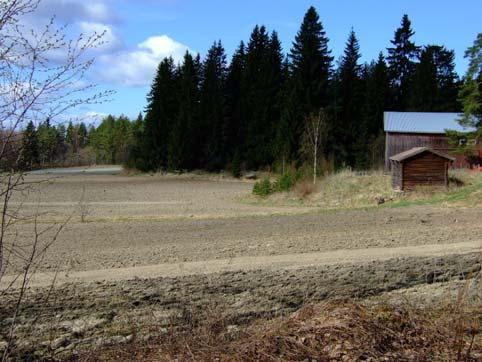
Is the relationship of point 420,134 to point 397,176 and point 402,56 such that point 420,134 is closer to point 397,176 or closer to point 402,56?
point 397,176

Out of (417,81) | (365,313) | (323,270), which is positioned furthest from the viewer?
(417,81)

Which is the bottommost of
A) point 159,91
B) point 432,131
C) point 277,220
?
point 277,220

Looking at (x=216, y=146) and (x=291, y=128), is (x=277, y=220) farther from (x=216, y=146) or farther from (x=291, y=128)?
(x=216, y=146)

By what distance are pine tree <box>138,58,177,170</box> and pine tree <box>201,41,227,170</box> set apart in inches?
211

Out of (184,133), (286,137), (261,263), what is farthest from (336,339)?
(184,133)

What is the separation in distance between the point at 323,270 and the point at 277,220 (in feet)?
34.8

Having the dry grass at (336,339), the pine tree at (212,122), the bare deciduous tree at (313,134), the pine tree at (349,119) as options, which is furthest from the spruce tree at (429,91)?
the dry grass at (336,339)

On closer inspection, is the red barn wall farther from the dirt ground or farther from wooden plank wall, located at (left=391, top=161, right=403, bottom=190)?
the dirt ground

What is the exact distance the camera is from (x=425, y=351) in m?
4.82

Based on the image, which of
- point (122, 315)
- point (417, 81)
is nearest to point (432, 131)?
point (417, 81)

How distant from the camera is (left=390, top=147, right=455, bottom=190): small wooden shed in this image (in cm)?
3183

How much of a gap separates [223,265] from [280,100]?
63.9 m

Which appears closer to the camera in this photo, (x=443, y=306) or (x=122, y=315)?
(x=443, y=306)

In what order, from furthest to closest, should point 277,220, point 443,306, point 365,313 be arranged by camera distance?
point 277,220, point 443,306, point 365,313
